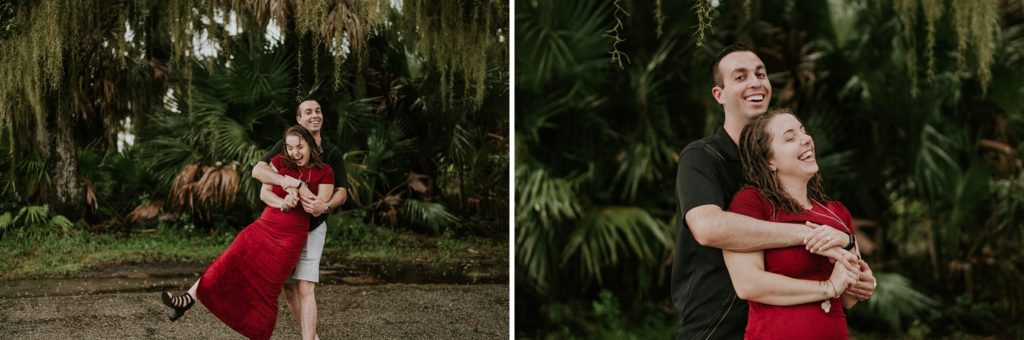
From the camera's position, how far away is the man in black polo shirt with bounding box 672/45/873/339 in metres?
2.54

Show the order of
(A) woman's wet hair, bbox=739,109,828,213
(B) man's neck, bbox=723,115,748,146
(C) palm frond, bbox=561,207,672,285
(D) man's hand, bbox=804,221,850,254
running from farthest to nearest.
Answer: (C) palm frond, bbox=561,207,672,285, (B) man's neck, bbox=723,115,748,146, (A) woman's wet hair, bbox=739,109,828,213, (D) man's hand, bbox=804,221,850,254

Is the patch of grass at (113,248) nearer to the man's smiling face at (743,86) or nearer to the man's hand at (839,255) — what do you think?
the man's smiling face at (743,86)

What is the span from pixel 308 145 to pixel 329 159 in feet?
0.43

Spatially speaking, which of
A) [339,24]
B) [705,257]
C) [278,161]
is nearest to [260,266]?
[278,161]

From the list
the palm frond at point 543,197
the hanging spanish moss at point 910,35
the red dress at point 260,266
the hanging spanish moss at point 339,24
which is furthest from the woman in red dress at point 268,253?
the hanging spanish moss at point 910,35

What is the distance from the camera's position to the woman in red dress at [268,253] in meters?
4.11

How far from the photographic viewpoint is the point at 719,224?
8.49ft

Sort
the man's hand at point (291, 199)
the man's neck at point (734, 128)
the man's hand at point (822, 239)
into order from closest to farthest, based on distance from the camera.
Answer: the man's hand at point (822, 239)
the man's neck at point (734, 128)
the man's hand at point (291, 199)

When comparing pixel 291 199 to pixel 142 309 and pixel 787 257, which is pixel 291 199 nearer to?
pixel 142 309

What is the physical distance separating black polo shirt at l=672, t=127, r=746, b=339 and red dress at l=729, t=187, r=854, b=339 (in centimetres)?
12

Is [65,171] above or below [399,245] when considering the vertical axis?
above

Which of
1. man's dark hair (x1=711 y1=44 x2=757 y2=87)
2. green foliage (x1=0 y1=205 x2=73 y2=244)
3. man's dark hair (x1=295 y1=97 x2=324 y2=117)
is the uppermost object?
man's dark hair (x1=711 y1=44 x2=757 y2=87)

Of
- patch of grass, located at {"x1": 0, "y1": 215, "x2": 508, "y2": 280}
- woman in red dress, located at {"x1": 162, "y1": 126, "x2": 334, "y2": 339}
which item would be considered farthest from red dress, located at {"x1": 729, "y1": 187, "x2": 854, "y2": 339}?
patch of grass, located at {"x1": 0, "y1": 215, "x2": 508, "y2": 280}

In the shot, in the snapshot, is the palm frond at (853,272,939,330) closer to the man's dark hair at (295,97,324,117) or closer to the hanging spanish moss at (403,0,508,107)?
the hanging spanish moss at (403,0,508,107)
